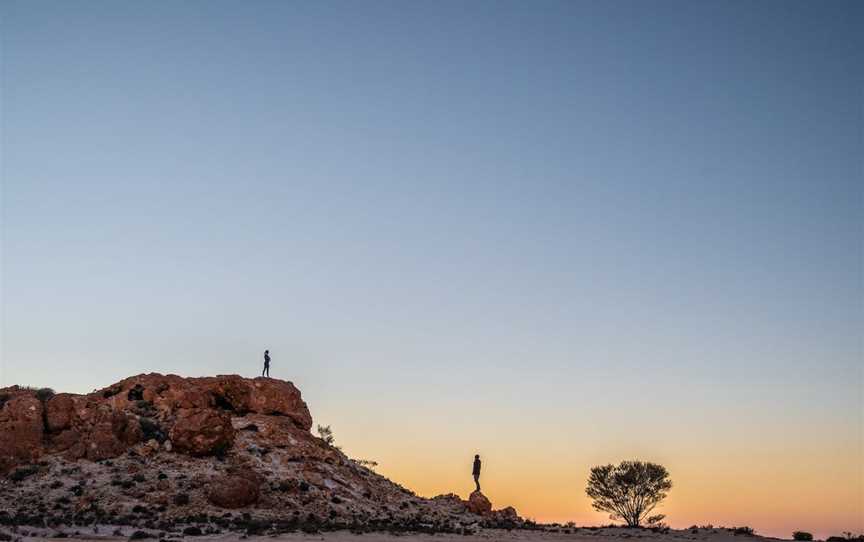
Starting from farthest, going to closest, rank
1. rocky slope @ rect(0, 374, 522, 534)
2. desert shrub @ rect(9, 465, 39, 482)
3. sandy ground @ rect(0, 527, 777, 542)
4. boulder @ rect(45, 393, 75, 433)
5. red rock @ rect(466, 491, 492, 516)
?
red rock @ rect(466, 491, 492, 516), boulder @ rect(45, 393, 75, 433), desert shrub @ rect(9, 465, 39, 482), rocky slope @ rect(0, 374, 522, 534), sandy ground @ rect(0, 527, 777, 542)

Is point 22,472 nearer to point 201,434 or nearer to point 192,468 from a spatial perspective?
point 192,468

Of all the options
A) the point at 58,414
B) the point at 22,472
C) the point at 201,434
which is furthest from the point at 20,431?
the point at 201,434

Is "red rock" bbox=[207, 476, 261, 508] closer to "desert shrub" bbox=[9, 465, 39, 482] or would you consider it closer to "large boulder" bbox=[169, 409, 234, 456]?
"large boulder" bbox=[169, 409, 234, 456]

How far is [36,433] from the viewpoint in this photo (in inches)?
1826

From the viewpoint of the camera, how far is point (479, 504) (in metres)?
52.9

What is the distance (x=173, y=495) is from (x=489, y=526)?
1720 centimetres

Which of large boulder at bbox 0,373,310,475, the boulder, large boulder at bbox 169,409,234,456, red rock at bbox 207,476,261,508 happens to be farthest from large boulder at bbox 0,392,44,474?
red rock at bbox 207,476,261,508

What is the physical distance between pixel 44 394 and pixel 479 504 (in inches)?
1188

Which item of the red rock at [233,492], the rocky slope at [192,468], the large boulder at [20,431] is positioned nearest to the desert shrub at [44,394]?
the rocky slope at [192,468]

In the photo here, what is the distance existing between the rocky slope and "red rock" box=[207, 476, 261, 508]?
0.18 ft

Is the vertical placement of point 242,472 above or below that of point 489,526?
above

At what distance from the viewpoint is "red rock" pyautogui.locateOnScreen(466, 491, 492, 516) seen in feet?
173

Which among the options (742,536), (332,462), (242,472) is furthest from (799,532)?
(242,472)

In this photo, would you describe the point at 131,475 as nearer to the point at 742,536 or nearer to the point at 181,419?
the point at 181,419
